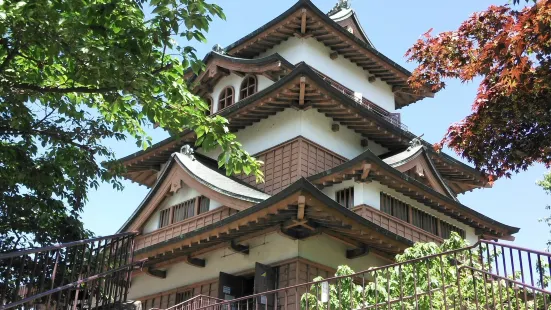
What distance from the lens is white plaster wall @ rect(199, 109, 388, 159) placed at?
64.5ft

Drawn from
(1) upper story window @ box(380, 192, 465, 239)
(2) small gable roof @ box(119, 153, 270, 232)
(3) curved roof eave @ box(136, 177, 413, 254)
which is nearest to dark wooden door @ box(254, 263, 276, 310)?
Answer: (3) curved roof eave @ box(136, 177, 413, 254)

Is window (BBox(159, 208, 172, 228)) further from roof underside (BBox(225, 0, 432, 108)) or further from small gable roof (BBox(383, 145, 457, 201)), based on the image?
small gable roof (BBox(383, 145, 457, 201))

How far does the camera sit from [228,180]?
19.7 meters

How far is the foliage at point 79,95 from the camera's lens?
781 cm

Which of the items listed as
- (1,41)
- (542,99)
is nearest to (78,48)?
(1,41)

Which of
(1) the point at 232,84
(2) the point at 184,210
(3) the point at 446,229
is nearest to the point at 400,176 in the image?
(3) the point at 446,229

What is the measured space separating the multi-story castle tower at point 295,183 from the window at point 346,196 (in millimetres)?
40

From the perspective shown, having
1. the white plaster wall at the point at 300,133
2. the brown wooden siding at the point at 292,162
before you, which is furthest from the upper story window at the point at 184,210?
the white plaster wall at the point at 300,133

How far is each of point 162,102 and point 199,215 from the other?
33.2 ft

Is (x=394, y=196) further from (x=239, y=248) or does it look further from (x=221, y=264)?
(x=221, y=264)

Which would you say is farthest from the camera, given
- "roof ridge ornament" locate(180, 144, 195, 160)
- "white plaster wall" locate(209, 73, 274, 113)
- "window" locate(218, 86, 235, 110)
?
"window" locate(218, 86, 235, 110)

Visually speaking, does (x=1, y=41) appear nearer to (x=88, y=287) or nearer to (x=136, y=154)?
(x=88, y=287)

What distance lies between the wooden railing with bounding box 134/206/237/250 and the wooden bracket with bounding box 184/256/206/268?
1.02 m

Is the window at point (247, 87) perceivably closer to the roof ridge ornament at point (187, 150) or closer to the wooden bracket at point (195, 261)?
the roof ridge ornament at point (187, 150)
